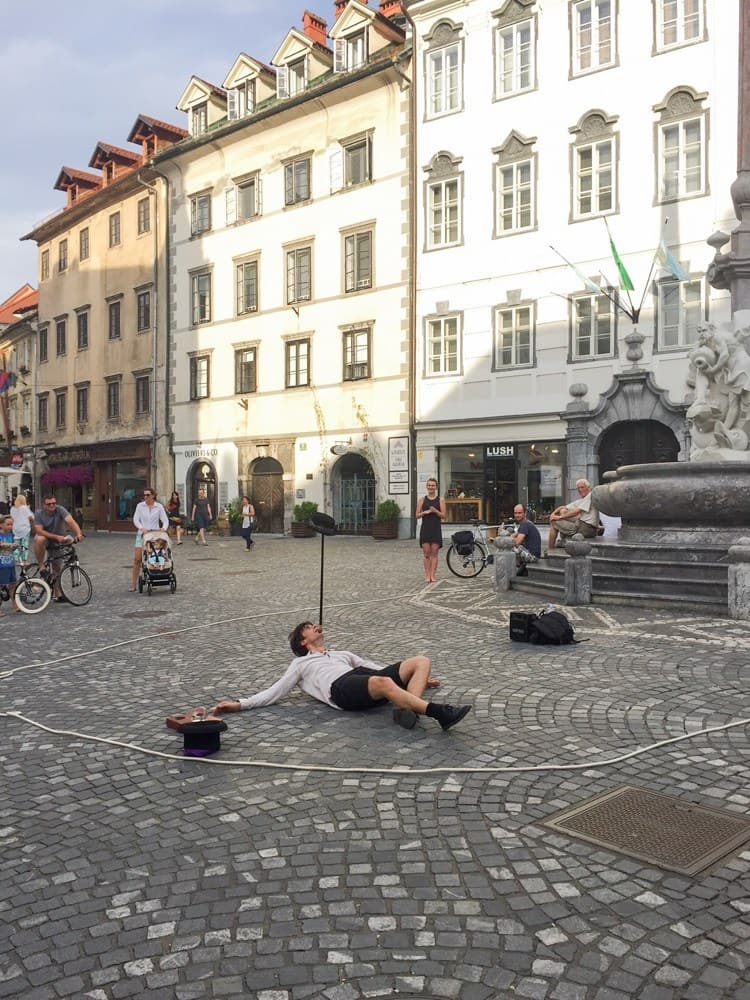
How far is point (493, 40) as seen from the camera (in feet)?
87.7

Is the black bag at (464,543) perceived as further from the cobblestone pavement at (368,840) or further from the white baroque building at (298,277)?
the white baroque building at (298,277)

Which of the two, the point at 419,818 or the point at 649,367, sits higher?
the point at 649,367

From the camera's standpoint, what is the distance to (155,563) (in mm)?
14141

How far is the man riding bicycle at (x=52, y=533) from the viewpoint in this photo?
13.4 meters

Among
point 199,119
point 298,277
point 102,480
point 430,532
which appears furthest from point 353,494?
point 199,119

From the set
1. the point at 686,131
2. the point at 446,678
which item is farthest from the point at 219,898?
the point at 686,131

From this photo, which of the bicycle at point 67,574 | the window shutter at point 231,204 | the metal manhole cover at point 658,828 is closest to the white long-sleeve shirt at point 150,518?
the bicycle at point 67,574

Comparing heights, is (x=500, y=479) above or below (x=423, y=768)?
above

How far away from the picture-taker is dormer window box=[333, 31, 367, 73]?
30.7 meters

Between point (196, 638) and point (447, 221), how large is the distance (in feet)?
70.7

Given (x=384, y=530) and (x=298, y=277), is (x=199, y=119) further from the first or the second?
(x=384, y=530)

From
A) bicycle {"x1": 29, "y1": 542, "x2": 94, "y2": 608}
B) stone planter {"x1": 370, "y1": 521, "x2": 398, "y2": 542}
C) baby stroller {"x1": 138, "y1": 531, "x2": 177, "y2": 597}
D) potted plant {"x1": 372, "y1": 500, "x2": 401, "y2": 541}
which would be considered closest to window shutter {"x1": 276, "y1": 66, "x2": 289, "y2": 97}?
potted plant {"x1": 372, "y1": 500, "x2": 401, "y2": 541}

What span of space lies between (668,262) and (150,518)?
1472 centimetres

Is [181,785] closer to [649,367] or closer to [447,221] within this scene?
[649,367]
